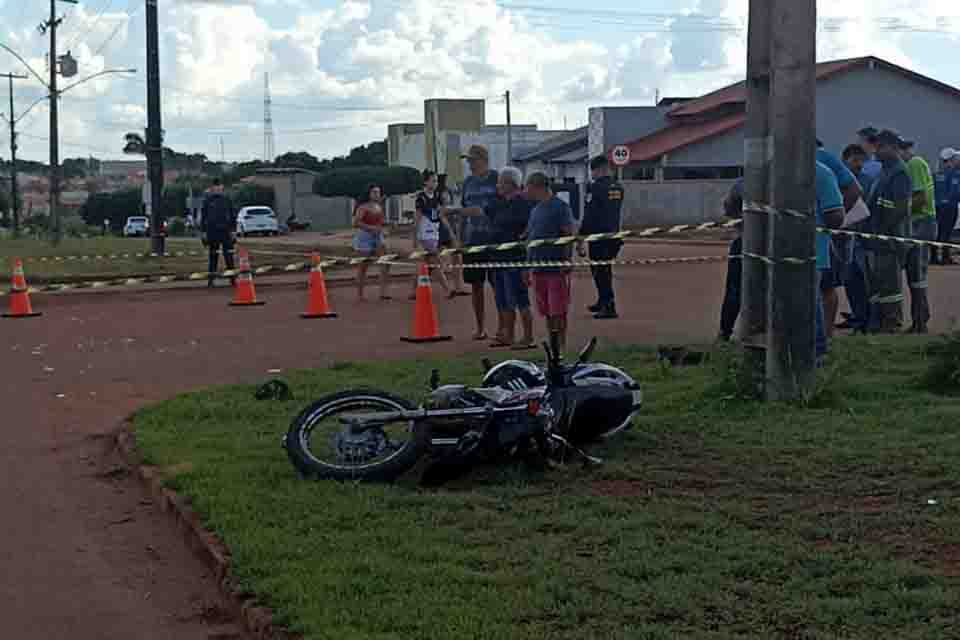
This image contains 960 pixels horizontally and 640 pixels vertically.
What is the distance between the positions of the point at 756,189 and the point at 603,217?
264 inches

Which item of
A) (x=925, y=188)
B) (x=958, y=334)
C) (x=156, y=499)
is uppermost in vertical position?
(x=925, y=188)

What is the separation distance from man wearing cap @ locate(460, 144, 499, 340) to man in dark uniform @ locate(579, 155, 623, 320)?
1706mm

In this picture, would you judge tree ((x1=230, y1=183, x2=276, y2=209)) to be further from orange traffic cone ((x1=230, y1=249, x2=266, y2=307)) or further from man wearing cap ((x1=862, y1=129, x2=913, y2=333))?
man wearing cap ((x1=862, y1=129, x2=913, y2=333))

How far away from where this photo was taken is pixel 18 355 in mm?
14109

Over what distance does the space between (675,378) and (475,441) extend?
3357 millimetres

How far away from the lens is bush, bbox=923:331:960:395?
911cm

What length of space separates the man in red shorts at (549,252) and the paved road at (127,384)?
5.89 ft

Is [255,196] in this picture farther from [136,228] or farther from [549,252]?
[549,252]

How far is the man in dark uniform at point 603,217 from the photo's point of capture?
52.0 ft

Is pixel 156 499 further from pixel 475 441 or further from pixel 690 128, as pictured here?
pixel 690 128

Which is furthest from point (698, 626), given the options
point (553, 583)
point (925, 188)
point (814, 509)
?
point (925, 188)

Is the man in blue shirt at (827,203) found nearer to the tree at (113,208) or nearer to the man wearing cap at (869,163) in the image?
the man wearing cap at (869,163)

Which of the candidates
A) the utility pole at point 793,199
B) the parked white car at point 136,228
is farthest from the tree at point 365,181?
the utility pole at point 793,199

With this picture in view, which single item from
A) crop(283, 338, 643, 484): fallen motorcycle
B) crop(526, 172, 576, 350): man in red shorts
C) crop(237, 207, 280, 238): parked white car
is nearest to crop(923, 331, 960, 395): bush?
crop(283, 338, 643, 484): fallen motorcycle
